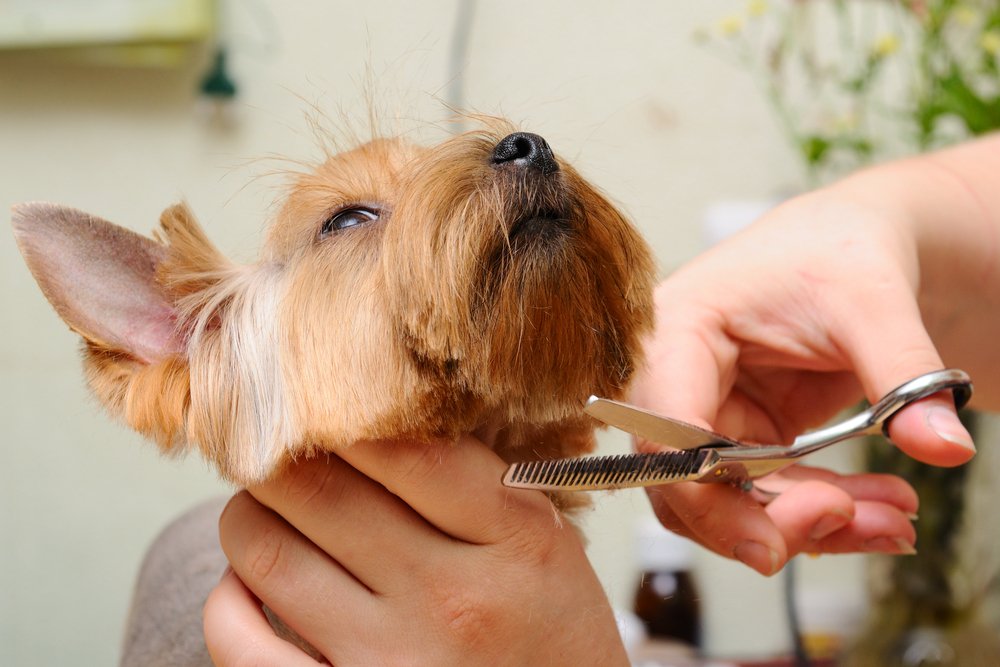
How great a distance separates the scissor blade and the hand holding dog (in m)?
0.08

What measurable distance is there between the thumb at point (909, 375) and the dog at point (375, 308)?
213 millimetres

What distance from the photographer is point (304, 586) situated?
82cm

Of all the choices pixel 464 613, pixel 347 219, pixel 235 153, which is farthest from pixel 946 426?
pixel 235 153

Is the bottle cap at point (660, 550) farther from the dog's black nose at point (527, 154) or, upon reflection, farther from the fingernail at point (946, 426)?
the dog's black nose at point (527, 154)

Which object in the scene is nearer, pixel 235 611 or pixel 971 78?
pixel 235 611

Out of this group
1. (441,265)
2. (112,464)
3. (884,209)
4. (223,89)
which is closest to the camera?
(441,265)

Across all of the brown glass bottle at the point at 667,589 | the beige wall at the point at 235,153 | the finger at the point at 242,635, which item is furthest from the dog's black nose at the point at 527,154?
the brown glass bottle at the point at 667,589

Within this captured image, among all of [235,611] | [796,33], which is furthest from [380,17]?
[235,611]

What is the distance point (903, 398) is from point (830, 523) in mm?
232

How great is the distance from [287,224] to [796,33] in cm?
150

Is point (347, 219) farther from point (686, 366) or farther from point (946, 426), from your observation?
point (946, 426)

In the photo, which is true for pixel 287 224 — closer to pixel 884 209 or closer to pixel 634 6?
pixel 884 209

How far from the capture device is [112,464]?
1945 mm

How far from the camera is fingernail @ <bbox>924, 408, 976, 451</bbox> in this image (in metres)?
0.76
